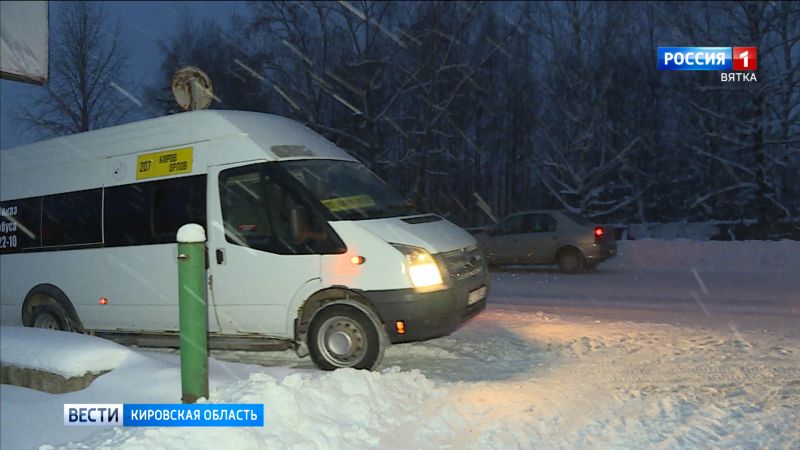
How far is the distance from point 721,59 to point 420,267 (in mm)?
21482

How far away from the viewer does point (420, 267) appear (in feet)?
19.0

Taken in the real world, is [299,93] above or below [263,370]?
above

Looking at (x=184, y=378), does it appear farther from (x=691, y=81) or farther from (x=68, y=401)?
(x=691, y=81)

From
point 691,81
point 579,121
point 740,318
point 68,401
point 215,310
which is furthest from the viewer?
point 579,121

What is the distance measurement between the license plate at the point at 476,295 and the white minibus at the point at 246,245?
0.10 feet

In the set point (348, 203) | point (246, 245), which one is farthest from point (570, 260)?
point (246, 245)

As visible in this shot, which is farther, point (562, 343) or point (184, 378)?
point (562, 343)

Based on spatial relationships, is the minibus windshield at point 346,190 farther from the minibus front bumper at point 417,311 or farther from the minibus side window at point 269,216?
the minibus front bumper at point 417,311

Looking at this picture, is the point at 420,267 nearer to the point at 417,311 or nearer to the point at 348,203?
the point at 417,311

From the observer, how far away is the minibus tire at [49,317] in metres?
7.77

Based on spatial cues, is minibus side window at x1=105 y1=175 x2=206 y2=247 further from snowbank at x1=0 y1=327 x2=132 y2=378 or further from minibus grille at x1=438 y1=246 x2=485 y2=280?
minibus grille at x1=438 y1=246 x2=485 y2=280

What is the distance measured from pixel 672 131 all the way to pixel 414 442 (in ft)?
103

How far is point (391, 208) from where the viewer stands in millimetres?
6500

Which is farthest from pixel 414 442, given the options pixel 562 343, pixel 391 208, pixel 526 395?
pixel 562 343
